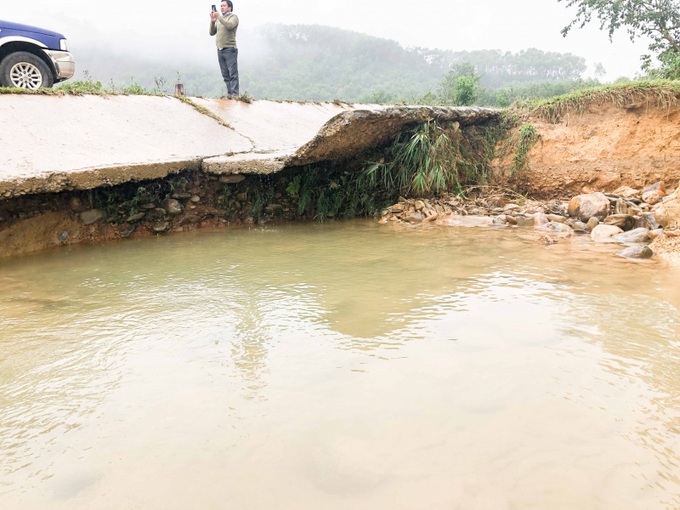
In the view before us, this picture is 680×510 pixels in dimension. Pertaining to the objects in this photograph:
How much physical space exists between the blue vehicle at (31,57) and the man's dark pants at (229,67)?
2069mm

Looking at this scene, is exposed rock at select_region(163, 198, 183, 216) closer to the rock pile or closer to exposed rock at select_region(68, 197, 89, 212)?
exposed rock at select_region(68, 197, 89, 212)

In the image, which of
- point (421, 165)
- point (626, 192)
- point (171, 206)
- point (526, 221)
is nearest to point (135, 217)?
point (171, 206)

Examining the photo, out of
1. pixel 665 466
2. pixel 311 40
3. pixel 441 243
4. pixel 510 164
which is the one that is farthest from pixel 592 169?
pixel 311 40

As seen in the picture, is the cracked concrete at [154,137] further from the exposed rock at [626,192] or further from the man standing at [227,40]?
the exposed rock at [626,192]

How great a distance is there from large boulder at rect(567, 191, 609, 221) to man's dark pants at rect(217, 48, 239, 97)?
16.5ft

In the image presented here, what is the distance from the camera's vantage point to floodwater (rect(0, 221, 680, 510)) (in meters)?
1.26

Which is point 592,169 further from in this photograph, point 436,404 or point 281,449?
point 281,449

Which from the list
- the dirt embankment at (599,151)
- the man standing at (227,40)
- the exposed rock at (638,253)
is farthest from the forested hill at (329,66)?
the exposed rock at (638,253)

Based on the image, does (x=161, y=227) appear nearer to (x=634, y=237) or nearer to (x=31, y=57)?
(x=31, y=57)

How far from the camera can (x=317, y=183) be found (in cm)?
606

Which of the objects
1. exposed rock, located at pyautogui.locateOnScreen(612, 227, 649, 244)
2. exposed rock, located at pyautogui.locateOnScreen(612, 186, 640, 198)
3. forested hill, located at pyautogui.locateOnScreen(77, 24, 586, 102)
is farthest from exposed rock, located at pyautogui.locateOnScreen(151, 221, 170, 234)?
forested hill, located at pyautogui.locateOnScreen(77, 24, 586, 102)

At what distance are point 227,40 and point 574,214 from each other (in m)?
5.53

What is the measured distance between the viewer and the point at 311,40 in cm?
10631

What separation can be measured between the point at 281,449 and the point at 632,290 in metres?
2.36
